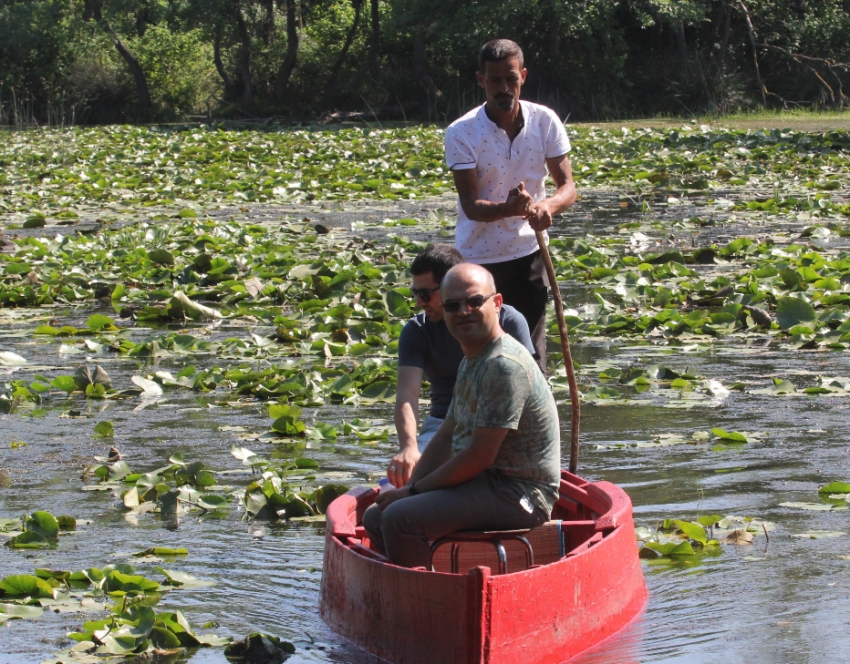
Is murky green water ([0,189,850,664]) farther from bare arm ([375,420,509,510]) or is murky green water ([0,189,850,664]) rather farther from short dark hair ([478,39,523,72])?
short dark hair ([478,39,523,72])

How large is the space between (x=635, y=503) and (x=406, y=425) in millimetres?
1297

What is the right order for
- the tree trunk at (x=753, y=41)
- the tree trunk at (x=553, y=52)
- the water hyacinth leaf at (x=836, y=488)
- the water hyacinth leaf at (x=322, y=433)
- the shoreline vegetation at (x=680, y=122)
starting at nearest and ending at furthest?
the water hyacinth leaf at (x=836, y=488), the water hyacinth leaf at (x=322, y=433), the shoreline vegetation at (x=680, y=122), the tree trunk at (x=753, y=41), the tree trunk at (x=553, y=52)

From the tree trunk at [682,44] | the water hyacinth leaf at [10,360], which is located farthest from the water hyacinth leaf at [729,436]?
the tree trunk at [682,44]

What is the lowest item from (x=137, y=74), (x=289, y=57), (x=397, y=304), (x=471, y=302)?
(x=397, y=304)

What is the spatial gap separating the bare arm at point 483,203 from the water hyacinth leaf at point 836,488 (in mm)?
1718

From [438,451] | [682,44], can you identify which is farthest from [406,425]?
[682,44]

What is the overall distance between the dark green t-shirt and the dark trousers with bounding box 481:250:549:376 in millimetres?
1131

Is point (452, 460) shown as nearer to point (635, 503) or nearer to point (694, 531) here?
point (694, 531)

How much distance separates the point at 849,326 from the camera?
7.66 m

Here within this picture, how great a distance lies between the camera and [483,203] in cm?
466

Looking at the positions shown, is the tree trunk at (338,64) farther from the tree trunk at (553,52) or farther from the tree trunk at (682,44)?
the tree trunk at (682,44)

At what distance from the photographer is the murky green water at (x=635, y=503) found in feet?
12.8

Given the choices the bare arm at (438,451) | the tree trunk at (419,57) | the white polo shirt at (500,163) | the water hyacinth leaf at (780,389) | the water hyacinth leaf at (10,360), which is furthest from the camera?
the tree trunk at (419,57)

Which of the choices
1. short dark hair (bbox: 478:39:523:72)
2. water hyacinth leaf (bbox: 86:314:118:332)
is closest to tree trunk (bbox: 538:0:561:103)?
water hyacinth leaf (bbox: 86:314:118:332)
